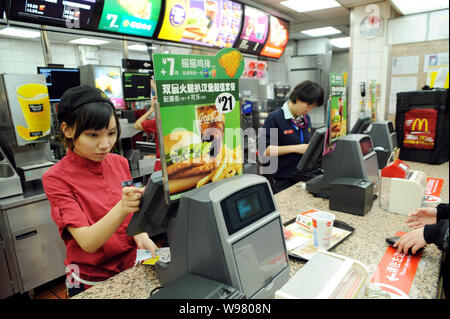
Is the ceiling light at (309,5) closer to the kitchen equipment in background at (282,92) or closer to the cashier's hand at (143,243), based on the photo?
the kitchen equipment in background at (282,92)

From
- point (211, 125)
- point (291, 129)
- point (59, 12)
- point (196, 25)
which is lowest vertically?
point (291, 129)

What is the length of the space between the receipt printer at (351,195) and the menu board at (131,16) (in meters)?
2.99

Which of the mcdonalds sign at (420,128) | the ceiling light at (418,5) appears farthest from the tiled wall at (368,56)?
the mcdonalds sign at (420,128)

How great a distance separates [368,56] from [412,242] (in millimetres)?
4963

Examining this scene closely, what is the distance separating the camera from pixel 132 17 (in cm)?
351

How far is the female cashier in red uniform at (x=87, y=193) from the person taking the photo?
3.86ft

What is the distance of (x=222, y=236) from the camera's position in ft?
2.63

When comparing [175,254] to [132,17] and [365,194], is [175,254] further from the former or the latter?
[132,17]

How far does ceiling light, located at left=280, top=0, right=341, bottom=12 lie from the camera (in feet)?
16.7

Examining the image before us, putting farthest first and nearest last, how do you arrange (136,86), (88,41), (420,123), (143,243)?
(88,41) → (136,86) → (420,123) → (143,243)

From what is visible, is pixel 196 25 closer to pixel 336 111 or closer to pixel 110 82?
pixel 110 82

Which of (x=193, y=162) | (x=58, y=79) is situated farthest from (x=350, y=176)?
(x=58, y=79)

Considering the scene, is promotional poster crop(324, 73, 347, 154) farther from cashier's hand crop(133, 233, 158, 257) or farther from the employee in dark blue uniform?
cashier's hand crop(133, 233, 158, 257)
